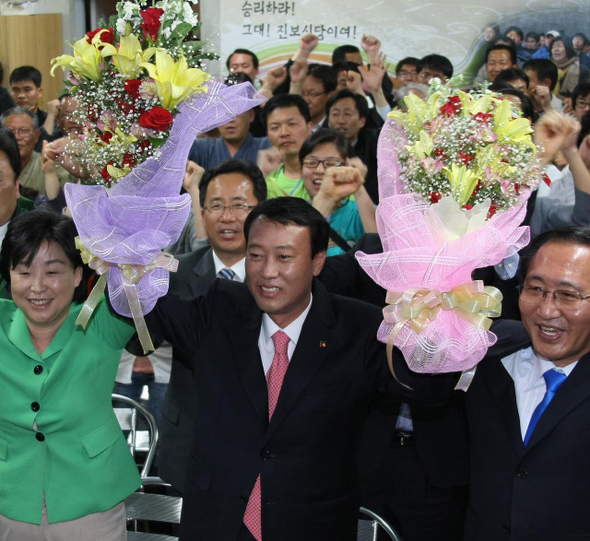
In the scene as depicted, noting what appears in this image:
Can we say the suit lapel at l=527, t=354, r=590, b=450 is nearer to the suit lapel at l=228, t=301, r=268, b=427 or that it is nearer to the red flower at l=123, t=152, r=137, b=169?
the suit lapel at l=228, t=301, r=268, b=427

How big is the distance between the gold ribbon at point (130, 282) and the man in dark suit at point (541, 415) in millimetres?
597

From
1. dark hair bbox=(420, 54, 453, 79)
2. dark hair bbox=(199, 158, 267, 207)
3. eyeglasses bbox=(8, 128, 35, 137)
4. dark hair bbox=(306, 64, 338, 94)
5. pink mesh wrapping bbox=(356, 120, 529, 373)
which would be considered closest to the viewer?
pink mesh wrapping bbox=(356, 120, 529, 373)

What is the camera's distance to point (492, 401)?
6.09ft

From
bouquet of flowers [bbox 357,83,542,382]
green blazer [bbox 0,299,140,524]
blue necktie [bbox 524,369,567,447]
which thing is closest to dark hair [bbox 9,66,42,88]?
green blazer [bbox 0,299,140,524]

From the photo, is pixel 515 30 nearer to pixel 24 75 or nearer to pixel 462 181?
pixel 24 75

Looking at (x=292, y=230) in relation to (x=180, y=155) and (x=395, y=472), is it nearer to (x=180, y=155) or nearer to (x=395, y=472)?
(x=180, y=155)

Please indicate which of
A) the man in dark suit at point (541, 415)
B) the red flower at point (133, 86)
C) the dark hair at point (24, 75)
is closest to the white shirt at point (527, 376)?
the man in dark suit at point (541, 415)

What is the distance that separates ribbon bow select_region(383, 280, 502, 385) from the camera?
1.72 m

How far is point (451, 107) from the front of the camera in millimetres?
1853

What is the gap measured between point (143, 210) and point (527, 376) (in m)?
0.99

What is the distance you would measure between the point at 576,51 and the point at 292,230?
4838 millimetres

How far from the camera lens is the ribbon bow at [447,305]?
1.72 meters

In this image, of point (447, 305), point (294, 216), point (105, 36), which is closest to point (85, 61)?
point (105, 36)

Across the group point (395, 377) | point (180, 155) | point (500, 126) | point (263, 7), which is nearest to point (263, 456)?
point (395, 377)
